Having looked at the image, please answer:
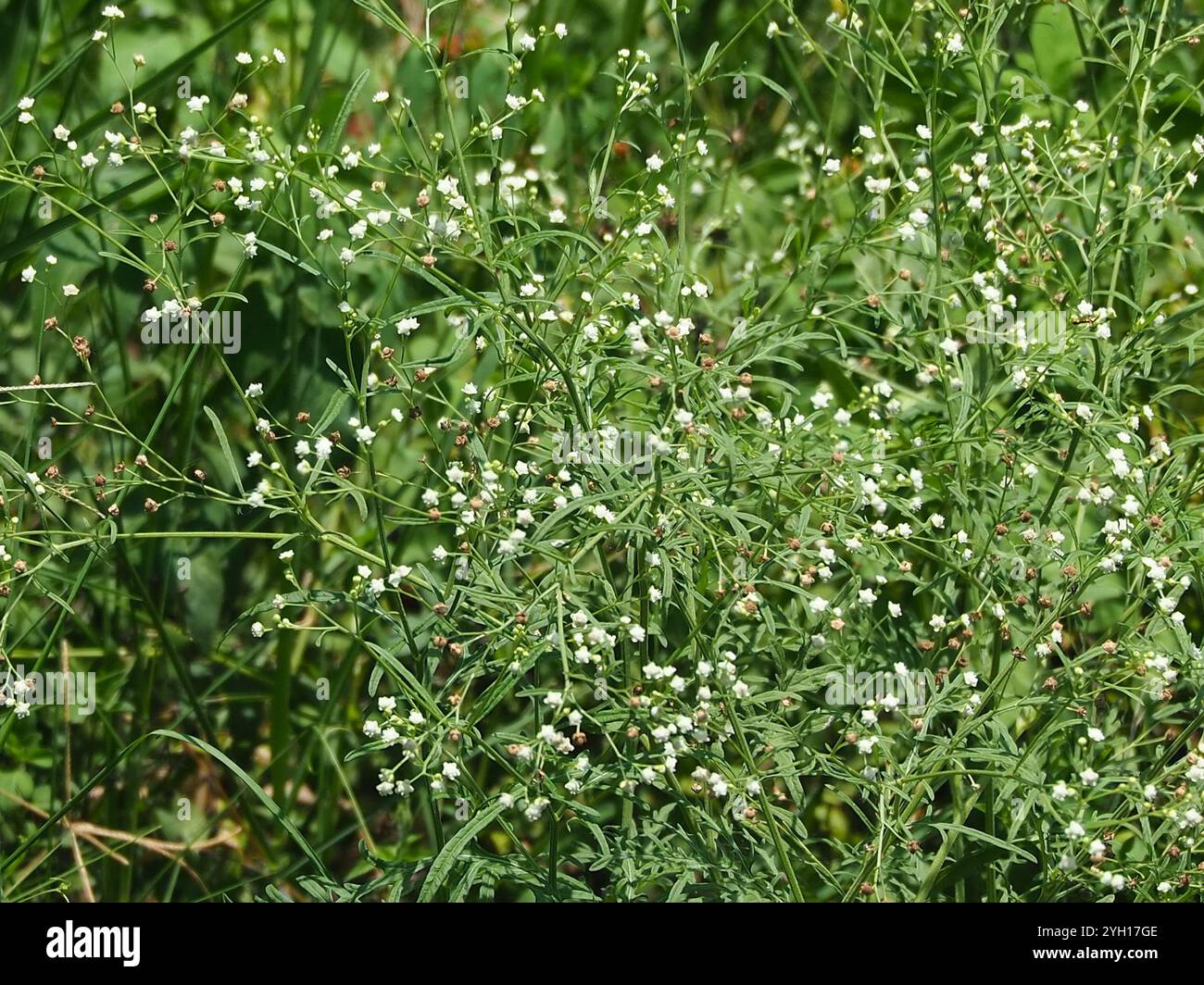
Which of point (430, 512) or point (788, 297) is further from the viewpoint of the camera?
point (788, 297)

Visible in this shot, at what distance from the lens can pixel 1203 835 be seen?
7.97ft

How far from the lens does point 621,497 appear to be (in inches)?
97.4

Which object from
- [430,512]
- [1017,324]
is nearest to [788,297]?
[1017,324]

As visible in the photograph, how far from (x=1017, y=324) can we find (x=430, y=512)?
3.89ft

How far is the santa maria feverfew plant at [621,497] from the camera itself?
2441 millimetres

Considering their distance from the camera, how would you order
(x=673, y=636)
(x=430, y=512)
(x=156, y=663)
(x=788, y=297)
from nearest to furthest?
1. (x=430, y=512)
2. (x=673, y=636)
3. (x=156, y=663)
4. (x=788, y=297)

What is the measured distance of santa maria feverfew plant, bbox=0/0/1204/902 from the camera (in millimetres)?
2441

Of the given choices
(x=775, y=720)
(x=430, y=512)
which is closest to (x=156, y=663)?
(x=430, y=512)
